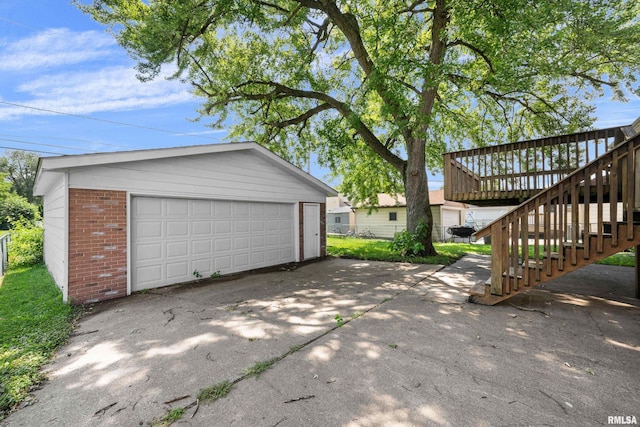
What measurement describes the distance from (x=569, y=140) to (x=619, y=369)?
516cm

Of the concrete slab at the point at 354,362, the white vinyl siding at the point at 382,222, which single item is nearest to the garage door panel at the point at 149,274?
the concrete slab at the point at 354,362

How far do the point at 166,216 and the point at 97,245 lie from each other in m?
1.33

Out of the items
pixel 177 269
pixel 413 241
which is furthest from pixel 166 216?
pixel 413 241

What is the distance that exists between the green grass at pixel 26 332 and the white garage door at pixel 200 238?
1370 mm

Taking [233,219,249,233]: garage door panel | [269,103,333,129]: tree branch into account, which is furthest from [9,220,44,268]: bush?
[269,103,333,129]: tree branch

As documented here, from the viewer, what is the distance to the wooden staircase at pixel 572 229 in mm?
3536

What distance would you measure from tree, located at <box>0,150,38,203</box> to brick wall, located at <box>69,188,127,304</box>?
4571cm

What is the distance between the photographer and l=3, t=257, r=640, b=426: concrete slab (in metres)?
2.03

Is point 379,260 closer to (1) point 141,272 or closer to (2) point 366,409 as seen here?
(1) point 141,272

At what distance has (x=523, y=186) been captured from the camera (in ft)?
21.0

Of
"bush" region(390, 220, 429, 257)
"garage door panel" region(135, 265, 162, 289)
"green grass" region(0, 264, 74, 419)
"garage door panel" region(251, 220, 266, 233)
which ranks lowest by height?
"green grass" region(0, 264, 74, 419)

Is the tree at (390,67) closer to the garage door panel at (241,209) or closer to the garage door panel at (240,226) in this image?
the garage door panel at (241,209)

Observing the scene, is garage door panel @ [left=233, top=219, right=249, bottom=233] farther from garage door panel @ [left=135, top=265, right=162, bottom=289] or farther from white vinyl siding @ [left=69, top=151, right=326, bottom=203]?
garage door panel @ [left=135, top=265, right=162, bottom=289]

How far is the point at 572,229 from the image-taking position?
3740mm
